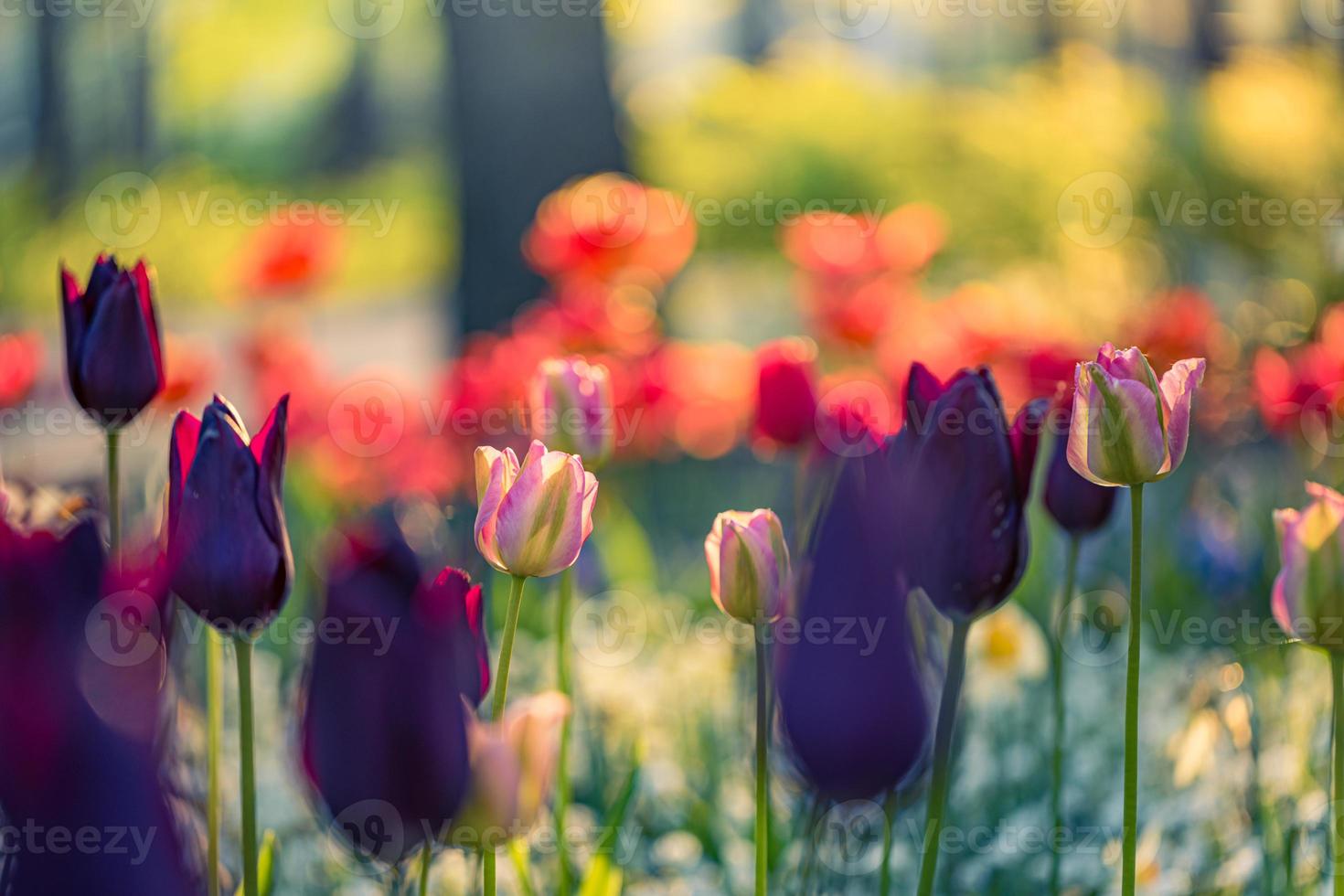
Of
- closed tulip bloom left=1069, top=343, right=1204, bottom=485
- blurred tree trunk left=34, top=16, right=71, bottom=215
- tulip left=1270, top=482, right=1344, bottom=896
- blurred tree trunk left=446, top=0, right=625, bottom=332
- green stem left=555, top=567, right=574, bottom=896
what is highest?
blurred tree trunk left=34, top=16, right=71, bottom=215

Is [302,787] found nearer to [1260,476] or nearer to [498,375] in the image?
[498,375]

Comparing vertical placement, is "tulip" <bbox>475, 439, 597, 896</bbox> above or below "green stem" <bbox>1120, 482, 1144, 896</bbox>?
above

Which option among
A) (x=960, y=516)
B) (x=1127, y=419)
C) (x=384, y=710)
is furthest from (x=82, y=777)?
(x=1127, y=419)

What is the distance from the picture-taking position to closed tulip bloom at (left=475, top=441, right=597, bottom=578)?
0.83 metres

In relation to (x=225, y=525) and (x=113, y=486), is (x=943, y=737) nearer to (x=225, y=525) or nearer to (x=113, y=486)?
(x=225, y=525)

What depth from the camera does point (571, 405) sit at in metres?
1.23

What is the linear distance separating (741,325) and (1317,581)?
1099cm

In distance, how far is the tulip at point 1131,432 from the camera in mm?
817

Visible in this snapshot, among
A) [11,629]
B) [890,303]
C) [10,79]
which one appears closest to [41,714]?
[11,629]

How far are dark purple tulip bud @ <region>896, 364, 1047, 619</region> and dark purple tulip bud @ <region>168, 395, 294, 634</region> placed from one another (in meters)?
0.40

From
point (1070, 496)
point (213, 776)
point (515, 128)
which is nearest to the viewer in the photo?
point (213, 776)

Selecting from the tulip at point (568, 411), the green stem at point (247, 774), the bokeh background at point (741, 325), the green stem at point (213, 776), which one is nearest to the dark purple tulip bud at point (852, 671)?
the bokeh background at point (741, 325)

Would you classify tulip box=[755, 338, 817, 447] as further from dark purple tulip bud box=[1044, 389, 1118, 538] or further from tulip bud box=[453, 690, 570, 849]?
tulip bud box=[453, 690, 570, 849]

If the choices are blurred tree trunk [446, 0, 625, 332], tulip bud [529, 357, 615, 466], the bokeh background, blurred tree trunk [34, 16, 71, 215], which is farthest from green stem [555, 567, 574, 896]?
blurred tree trunk [34, 16, 71, 215]
